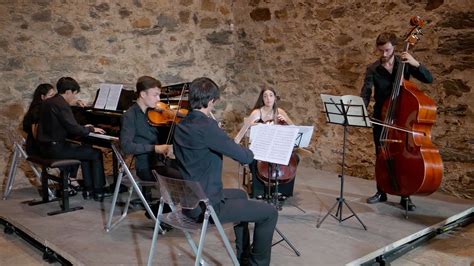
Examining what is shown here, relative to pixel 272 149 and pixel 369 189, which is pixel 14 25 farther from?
pixel 369 189

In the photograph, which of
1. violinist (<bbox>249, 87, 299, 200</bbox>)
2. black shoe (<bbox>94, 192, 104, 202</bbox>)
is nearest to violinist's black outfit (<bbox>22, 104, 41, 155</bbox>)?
black shoe (<bbox>94, 192, 104, 202</bbox>)

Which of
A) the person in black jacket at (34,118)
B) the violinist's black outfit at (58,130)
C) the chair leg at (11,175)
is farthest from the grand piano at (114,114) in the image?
the chair leg at (11,175)

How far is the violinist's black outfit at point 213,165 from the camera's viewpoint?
2.42m

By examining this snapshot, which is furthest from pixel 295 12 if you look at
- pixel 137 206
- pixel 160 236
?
pixel 160 236

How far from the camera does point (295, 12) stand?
581 cm

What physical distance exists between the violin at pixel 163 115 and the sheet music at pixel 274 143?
3.23 feet

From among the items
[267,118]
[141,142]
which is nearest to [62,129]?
[141,142]

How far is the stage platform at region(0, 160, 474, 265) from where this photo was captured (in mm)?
2951

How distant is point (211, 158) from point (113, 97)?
2.39m

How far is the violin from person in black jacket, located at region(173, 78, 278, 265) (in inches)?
48.4

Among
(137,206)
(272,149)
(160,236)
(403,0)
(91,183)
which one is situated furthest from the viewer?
(403,0)

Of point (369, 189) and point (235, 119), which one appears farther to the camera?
point (235, 119)

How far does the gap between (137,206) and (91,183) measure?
2.08ft

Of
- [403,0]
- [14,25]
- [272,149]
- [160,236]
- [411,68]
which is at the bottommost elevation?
[160,236]
